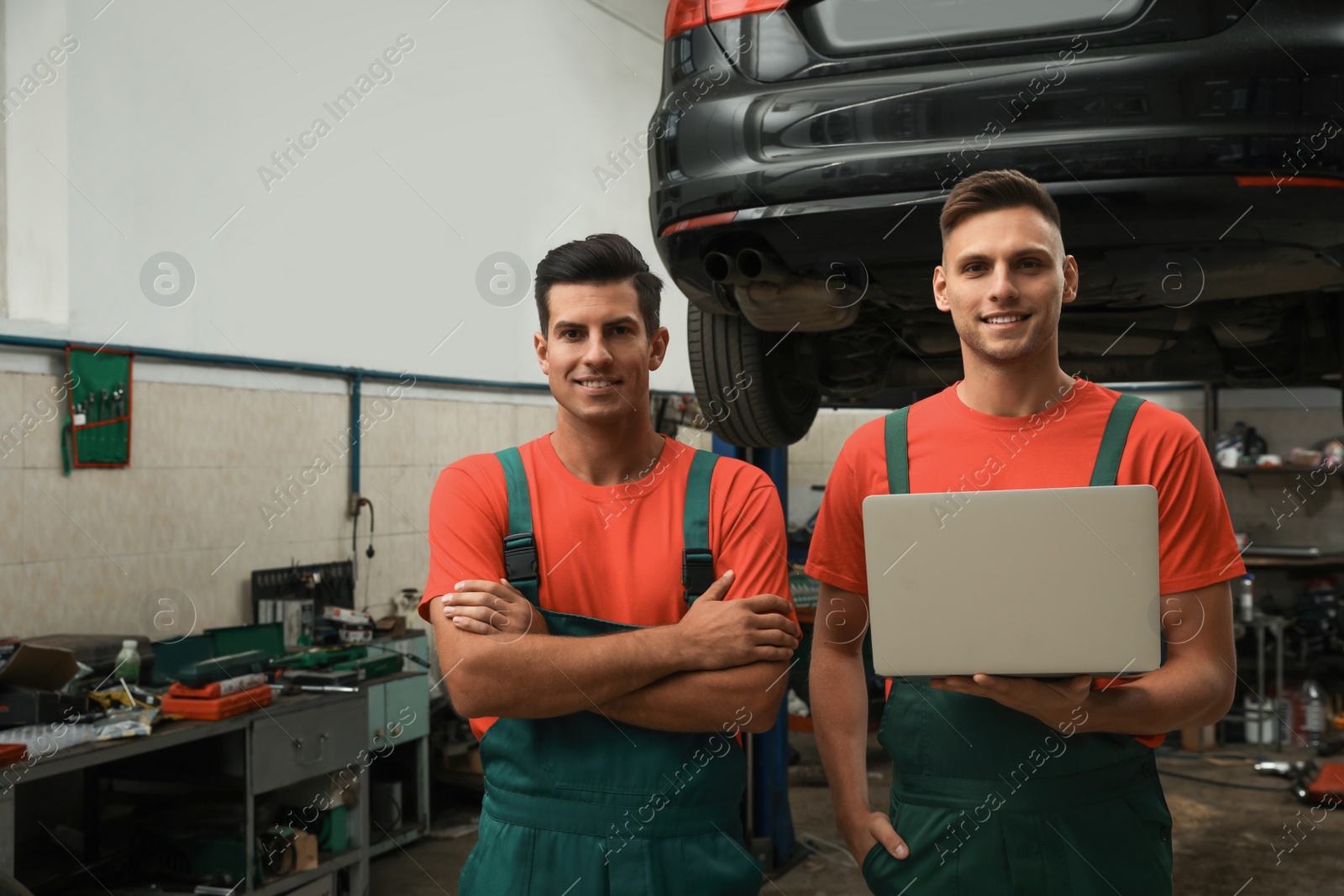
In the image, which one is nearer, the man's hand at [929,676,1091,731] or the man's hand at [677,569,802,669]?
the man's hand at [929,676,1091,731]

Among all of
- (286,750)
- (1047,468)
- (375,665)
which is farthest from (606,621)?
(375,665)

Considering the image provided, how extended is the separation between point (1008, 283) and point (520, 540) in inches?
25.2

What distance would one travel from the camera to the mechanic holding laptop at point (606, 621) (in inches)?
47.7

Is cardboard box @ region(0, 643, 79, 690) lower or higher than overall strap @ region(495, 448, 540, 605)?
lower

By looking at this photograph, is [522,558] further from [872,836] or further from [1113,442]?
[1113,442]

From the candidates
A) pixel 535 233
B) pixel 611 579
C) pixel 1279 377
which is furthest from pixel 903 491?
pixel 535 233

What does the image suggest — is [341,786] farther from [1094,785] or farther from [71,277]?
[1094,785]

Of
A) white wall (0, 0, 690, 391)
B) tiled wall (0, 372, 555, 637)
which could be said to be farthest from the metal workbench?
white wall (0, 0, 690, 391)

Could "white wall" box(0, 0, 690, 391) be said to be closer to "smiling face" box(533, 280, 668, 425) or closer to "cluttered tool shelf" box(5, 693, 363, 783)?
"cluttered tool shelf" box(5, 693, 363, 783)

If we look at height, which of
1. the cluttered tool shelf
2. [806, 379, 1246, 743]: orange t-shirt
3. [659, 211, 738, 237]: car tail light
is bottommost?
the cluttered tool shelf

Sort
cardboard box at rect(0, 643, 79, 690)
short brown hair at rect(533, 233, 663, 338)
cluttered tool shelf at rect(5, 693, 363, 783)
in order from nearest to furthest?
1. short brown hair at rect(533, 233, 663, 338)
2. cluttered tool shelf at rect(5, 693, 363, 783)
3. cardboard box at rect(0, 643, 79, 690)

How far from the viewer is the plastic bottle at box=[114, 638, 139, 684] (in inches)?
114

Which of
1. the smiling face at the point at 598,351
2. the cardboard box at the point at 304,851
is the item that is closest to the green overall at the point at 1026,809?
the smiling face at the point at 598,351

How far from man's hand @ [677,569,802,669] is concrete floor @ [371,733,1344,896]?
252cm
